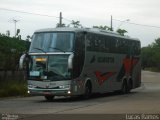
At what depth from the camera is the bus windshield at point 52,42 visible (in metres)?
26.9

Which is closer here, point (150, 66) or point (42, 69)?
point (42, 69)

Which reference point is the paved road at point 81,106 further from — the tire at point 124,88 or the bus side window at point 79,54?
the bus side window at point 79,54

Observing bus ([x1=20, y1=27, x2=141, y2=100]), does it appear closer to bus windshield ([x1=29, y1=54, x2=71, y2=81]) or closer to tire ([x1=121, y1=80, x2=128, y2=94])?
bus windshield ([x1=29, y1=54, x2=71, y2=81])

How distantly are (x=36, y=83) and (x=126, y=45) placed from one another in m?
9.86

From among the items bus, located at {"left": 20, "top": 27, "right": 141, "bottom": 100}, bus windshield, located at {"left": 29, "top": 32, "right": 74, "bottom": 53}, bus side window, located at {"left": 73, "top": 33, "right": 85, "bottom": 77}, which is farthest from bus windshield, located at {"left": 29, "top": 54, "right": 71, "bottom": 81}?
bus side window, located at {"left": 73, "top": 33, "right": 85, "bottom": 77}

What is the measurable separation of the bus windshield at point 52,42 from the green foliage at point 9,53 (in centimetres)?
1516

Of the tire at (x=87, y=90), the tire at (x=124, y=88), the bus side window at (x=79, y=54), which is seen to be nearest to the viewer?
the bus side window at (x=79, y=54)

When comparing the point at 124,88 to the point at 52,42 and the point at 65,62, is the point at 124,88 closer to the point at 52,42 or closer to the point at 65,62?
the point at 65,62

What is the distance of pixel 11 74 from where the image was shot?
41781mm

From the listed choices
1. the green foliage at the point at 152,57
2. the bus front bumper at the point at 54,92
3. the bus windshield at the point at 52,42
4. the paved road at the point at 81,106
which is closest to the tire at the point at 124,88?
the paved road at the point at 81,106

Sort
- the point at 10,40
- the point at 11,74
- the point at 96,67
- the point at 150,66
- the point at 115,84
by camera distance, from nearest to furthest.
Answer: the point at 96,67 < the point at 115,84 < the point at 11,74 < the point at 10,40 < the point at 150,66

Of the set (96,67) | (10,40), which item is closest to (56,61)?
(96,67)

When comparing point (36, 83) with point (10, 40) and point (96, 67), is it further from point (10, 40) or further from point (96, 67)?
point (10, 40)

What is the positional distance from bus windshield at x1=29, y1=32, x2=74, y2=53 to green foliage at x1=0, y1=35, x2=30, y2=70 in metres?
15.2
